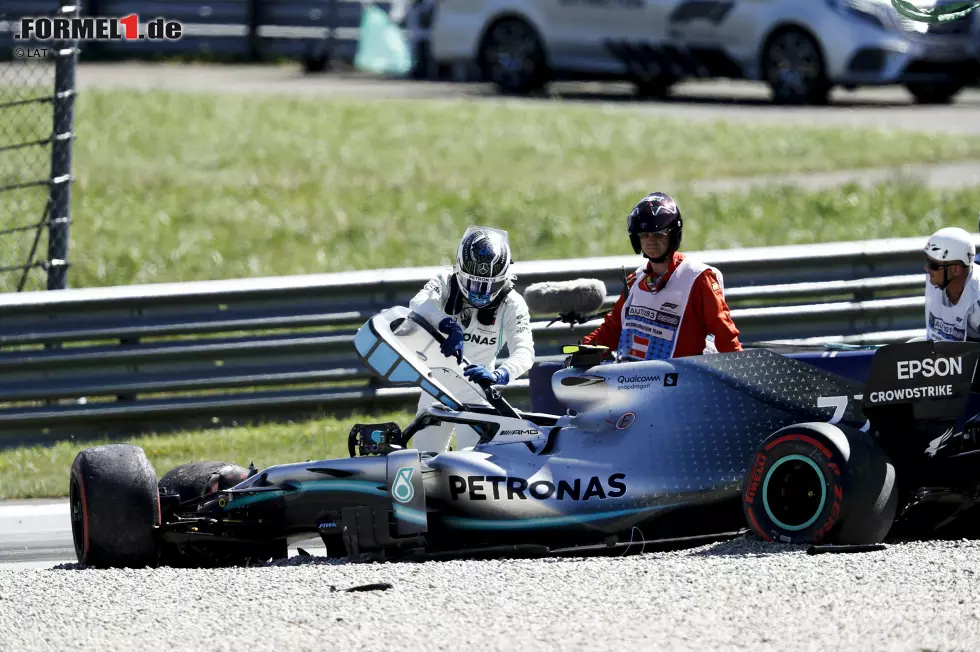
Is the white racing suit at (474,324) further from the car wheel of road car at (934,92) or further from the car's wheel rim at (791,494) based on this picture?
the car wheel of road car at (934,92)

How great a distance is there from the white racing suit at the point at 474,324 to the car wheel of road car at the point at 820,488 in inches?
80.5

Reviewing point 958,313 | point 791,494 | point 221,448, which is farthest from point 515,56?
point 791,494

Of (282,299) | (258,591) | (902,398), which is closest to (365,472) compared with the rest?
(258,591)

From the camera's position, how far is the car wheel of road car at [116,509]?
26.8ft

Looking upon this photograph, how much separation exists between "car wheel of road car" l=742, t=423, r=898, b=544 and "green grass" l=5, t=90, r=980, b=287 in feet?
26.0

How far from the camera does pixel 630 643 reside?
6184 millimetres

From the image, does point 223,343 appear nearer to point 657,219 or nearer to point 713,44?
point 657,219

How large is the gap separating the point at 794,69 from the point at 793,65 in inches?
2.0

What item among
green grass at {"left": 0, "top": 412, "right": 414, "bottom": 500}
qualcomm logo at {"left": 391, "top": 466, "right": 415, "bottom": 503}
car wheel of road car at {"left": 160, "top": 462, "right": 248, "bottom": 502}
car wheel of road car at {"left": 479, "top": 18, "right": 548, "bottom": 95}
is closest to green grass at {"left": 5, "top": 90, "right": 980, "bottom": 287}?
car wheel of road car at {"left": 479, "top": 18, "right": 548, "bottom": 95}

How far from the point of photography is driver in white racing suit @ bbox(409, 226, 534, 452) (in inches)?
356

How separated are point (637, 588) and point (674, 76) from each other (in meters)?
15.7

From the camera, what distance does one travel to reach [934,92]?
21766mm

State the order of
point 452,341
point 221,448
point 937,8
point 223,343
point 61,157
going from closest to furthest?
point 452,341 → point 937,8 → point 221,448 → point 223,343 → point 61,157

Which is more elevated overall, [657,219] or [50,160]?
[50,160]
